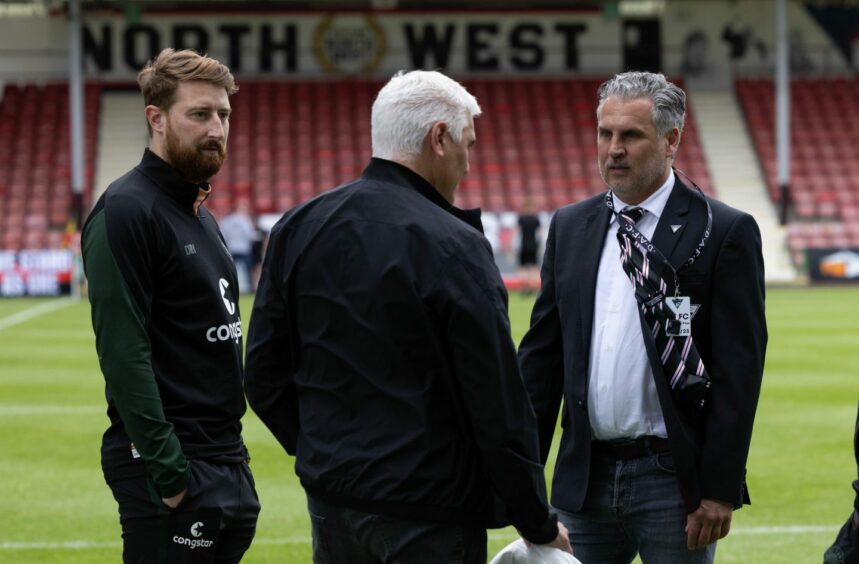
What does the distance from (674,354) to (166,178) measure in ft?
5.34

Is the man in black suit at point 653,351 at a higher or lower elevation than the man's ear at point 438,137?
lower

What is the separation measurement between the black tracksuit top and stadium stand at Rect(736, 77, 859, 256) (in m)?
27.7

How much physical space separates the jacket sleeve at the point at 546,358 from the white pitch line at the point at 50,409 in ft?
28.9

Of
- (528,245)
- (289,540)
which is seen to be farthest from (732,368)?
(528,245)

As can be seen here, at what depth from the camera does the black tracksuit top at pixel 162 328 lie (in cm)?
417

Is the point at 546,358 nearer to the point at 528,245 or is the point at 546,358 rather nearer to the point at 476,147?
the point at 528,245

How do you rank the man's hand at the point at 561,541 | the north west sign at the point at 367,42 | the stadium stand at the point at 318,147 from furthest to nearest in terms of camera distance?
the north west sign at the point at 367,42
the stadium stand at the point at 318,147
the man's hand at the point at 561,541

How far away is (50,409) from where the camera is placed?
1295cm

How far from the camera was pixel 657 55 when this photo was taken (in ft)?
127

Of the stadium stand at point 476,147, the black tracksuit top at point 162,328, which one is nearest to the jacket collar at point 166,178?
the black tracksuit top at point 162,328

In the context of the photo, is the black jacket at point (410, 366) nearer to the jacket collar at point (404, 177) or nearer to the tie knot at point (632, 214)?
the jacket collar at point (404, 177)

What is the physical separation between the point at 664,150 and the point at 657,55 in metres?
35.4

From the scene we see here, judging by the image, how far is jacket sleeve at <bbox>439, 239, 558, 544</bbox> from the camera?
3535mm

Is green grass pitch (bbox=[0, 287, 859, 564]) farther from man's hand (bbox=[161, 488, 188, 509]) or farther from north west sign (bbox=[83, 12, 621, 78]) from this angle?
north west sign (bbox=[83, 12, 621, 78])
